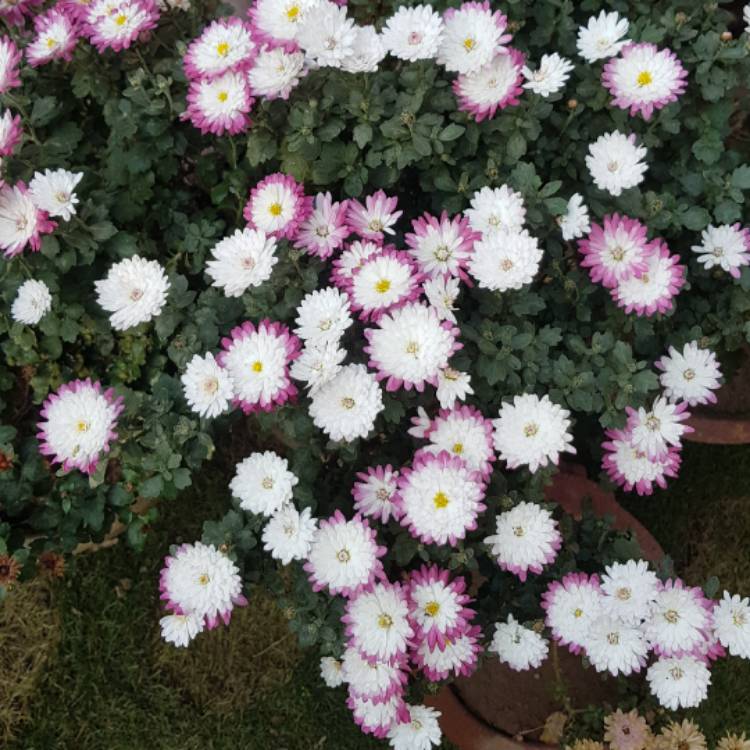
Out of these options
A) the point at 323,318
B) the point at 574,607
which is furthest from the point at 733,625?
the point at 323,318

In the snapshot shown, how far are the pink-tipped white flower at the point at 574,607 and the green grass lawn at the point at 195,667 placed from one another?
29.6 inches

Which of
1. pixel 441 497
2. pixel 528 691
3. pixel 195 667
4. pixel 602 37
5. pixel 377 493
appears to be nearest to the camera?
pixel 441 497

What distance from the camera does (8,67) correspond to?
4.49ft

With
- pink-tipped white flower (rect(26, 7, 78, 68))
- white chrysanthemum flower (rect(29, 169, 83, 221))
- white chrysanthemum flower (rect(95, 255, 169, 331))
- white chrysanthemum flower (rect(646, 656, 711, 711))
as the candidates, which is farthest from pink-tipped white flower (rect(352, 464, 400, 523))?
pink-tipped white flower (rect(26, 7, 78, 68))

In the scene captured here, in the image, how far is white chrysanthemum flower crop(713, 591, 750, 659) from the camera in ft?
4.40

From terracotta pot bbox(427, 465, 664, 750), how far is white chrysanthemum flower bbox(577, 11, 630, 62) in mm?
811

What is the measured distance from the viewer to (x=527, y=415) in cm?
127

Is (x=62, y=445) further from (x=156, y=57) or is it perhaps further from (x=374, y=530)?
(x=156, y=57)

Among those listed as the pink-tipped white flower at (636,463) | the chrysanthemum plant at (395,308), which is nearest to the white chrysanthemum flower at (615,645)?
the chrysanthemum plant at (395,308)

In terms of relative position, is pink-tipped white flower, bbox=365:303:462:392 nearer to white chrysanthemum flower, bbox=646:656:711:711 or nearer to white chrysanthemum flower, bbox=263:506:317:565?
white chrysanthemum flower, bbox=263:506:317:565

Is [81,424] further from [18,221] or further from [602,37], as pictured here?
[602,37]

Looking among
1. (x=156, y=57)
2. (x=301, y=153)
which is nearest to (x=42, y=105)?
(x=156, y=57)

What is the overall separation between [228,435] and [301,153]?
87 cm

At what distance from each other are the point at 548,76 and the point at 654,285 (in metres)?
0.39
